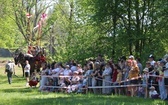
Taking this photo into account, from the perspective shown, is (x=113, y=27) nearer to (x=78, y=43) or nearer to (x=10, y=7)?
(x=78, y=43)

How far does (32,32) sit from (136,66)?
3786 cm

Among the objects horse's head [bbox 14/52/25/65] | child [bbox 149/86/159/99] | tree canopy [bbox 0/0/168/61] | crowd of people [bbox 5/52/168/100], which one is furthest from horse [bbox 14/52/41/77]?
child [bbox 149/86/159/99]

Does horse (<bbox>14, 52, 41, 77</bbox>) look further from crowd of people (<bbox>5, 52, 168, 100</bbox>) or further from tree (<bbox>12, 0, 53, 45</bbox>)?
tree (<bbox>12, 0, 53, 45</bbox>)

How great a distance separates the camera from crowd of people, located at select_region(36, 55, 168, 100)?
18.5 meters

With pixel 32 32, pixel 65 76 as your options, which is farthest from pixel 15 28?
pixel 65 76

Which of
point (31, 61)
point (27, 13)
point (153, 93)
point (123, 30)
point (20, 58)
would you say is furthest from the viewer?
point (27, 13)

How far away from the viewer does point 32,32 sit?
2206 inches

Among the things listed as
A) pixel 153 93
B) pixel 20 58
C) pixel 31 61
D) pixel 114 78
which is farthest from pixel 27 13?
pixel 153 93

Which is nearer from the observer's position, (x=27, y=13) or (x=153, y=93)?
(x=153, y=93)

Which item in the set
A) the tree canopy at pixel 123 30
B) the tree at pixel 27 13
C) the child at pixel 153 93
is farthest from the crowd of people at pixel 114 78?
the tree at pixel 27 13

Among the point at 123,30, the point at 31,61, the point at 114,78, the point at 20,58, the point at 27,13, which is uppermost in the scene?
the point at 27,13

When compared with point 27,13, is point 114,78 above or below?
below

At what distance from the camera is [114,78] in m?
20.8

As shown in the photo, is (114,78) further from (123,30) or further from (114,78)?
(123,30)
